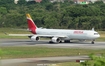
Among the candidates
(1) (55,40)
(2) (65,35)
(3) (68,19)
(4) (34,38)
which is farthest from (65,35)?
(3) (68,19)

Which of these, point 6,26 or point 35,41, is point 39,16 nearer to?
point 6,26

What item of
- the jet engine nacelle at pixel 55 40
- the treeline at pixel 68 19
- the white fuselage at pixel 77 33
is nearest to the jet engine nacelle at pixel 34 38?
the white fuselage at pixel 77 33

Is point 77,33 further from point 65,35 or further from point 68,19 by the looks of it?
point 68,19

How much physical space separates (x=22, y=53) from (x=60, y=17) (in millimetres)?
77422

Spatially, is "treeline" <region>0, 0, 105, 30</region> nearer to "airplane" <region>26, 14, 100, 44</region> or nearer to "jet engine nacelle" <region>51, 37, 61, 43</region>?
"airplane" <region>26, 14, 100, 44</region>

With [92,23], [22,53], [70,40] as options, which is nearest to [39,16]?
[92,23]

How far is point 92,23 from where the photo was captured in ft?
377

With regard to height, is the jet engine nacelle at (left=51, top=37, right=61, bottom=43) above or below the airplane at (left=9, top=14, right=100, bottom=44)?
below

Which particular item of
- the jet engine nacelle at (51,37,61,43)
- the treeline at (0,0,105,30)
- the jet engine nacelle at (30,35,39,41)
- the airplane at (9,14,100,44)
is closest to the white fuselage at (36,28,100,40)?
the airplane at (9,14,100,44)

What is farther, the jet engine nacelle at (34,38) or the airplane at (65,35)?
the jet engine nacelle at (34,38)

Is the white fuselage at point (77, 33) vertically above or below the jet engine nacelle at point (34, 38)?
above

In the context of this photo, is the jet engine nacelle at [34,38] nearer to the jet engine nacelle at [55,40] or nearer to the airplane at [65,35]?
the airplane at [65,35]

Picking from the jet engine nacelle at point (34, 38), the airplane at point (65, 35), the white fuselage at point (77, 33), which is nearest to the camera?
the white fuselage at point (77, 33)

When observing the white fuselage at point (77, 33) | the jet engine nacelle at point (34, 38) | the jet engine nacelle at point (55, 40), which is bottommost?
the jet engine nacelle at point (55, 40)
